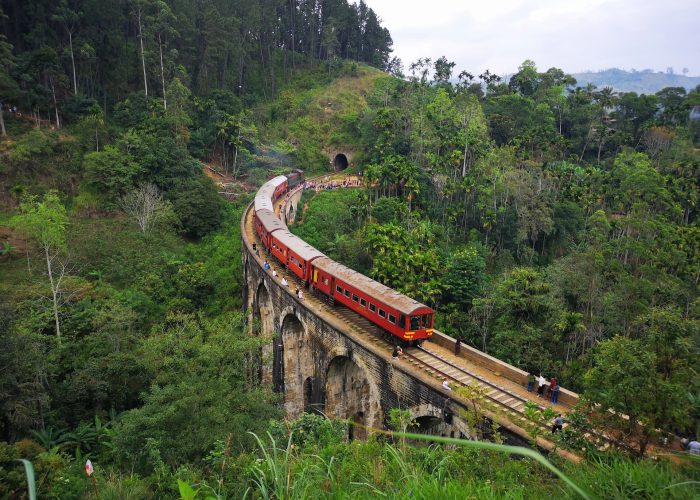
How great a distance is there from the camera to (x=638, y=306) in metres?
24.4

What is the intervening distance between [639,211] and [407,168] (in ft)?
61.7

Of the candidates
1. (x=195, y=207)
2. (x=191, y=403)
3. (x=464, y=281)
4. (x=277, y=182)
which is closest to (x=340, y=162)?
(x=277, y=182)

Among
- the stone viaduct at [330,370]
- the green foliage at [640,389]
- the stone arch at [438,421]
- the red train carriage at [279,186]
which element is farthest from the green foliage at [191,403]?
the red train carriage at [279,186]

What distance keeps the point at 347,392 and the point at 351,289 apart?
5166mm

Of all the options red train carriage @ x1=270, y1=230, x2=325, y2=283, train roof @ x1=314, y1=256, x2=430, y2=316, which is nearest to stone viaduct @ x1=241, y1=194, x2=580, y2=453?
red train carriage @ x1=270, y1=230, x2=325, y2=283

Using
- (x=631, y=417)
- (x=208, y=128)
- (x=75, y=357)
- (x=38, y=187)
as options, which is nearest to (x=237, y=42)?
(x=208, y=128)

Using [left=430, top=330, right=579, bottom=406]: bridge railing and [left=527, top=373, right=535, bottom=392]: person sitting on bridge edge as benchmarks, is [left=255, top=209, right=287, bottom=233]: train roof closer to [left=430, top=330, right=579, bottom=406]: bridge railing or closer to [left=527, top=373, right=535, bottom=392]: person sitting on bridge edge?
[left=430, top=330, right=579, bottom=406]: bridge railing

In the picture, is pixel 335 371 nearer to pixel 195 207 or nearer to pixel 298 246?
pixel 298 246

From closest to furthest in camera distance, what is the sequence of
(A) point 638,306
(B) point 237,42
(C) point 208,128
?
(A) point 638,306 < (C) point 208,128 < (B) point 237,42

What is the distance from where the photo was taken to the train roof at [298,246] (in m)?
24.0

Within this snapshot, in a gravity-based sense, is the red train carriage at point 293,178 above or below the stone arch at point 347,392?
above

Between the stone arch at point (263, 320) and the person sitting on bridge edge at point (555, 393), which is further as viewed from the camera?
the stone arch at point (263, 320)

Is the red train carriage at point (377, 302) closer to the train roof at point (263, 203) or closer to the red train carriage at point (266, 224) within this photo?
the red train carriage at point (266, 224)

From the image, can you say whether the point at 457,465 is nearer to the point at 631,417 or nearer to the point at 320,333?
the point at 631,417
